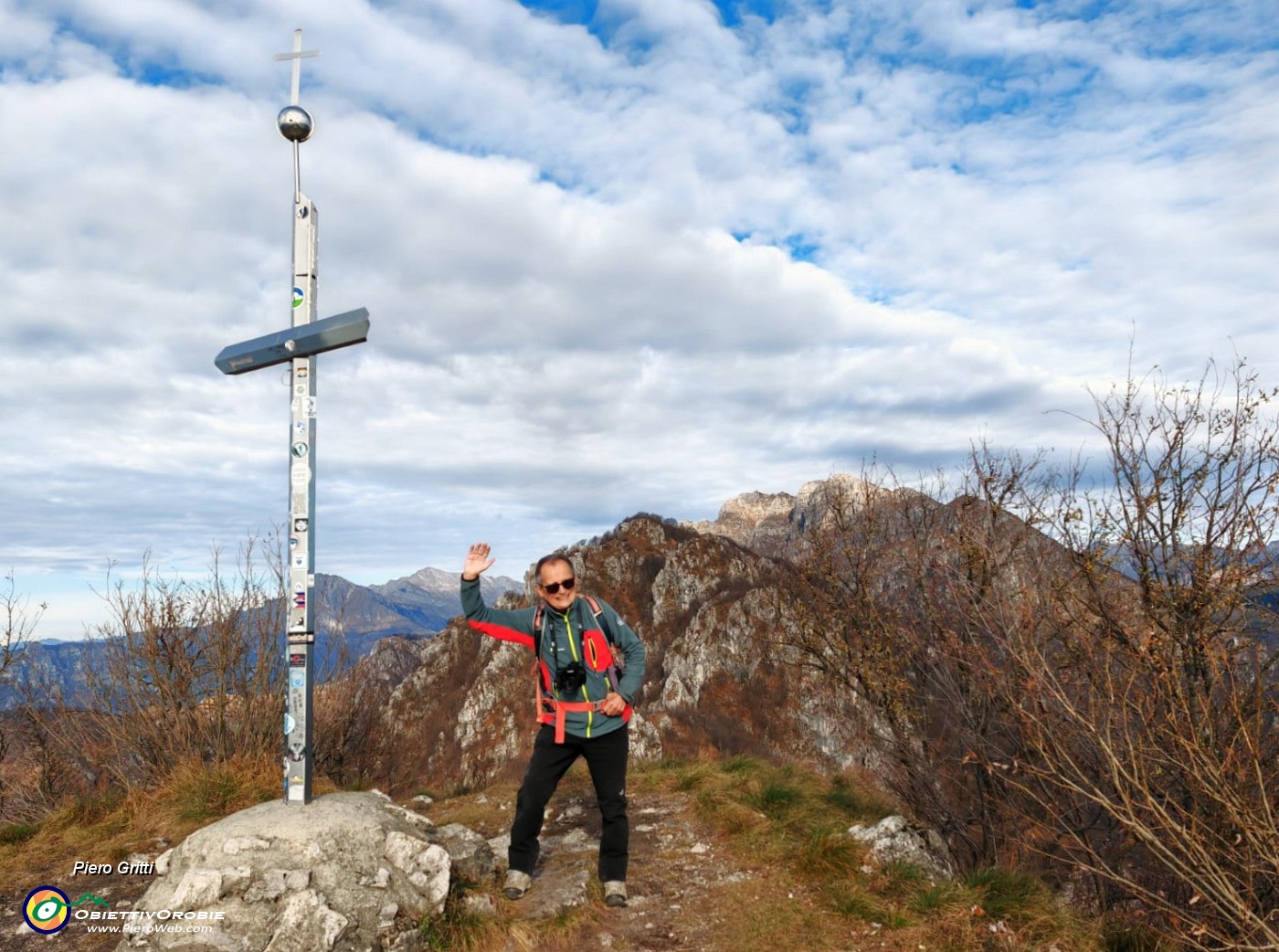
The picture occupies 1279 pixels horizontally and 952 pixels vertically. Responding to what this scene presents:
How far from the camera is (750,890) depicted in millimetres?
5688

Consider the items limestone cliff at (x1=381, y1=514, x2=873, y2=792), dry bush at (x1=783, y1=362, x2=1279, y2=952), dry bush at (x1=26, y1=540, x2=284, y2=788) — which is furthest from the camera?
limestone cliff at (x1=381, y1=514, x2=873, y2=792)

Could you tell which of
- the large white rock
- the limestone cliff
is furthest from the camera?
the limestone cliff

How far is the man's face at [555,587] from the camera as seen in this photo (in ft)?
17.4

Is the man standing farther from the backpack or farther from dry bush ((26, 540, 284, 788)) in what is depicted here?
dry bush ((26, 540, 284, 788))

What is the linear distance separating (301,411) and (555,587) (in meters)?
2.55

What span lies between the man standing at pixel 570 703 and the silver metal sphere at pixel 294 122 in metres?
3.76

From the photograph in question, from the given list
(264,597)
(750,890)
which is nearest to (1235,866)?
(750,890)

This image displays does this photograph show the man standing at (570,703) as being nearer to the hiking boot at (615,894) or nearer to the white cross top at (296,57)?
the hiking boot at (615,894)

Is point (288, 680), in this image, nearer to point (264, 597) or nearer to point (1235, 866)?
point (264, 597)

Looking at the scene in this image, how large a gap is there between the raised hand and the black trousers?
123 centimetres

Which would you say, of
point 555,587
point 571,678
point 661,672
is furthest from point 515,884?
point 661,672

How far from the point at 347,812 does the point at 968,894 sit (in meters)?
4.32

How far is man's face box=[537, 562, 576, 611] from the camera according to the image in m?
5.31
